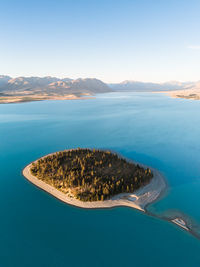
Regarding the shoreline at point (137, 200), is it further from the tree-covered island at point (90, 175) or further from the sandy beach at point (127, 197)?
the tree-covered island at point (90, 175)

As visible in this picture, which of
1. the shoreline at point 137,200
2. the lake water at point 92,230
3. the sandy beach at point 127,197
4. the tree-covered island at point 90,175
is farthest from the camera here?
the tree-covered island at point 90,175

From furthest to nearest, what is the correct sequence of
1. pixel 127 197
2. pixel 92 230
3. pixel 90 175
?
1. pixel 90 175
2. pixel 127 197
3. pixel 92 230

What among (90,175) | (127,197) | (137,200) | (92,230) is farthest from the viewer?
(90,175)

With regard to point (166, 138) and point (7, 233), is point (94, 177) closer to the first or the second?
point (7, 233)

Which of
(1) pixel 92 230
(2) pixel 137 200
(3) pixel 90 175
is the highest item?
(3) pixel 90 175

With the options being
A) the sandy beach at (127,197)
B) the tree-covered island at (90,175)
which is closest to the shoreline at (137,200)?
the sandy beach at (127,197)

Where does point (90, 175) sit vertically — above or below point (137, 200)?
above

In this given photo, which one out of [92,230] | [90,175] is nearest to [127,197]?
[92,230]

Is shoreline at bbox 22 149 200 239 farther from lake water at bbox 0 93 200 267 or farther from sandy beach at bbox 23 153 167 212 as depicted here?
lake water at bbox 0 93 200 267

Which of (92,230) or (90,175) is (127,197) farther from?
(90,175)

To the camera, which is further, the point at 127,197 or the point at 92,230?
the point at 127,197
